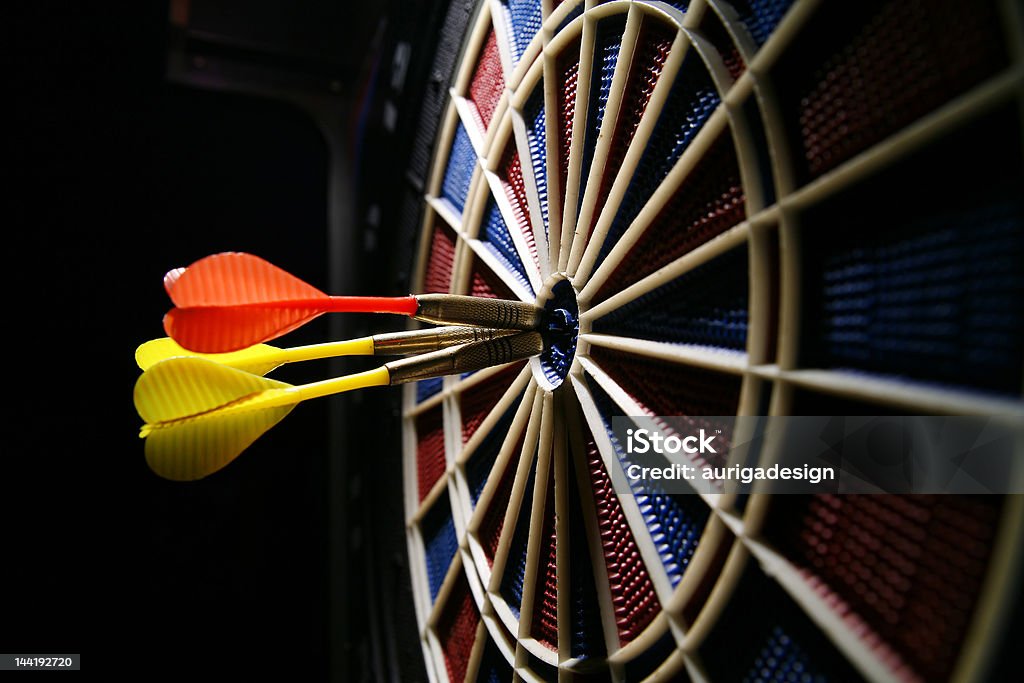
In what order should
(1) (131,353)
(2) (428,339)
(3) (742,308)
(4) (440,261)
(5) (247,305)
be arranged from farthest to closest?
(1) (131,353) < (4) (440,261) < (2) (428,339) < (5) (247,305) < (3) (742,308)

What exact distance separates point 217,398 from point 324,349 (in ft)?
0.39

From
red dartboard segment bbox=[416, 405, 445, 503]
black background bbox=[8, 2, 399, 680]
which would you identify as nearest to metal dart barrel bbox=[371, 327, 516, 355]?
red dartboard segment bbox=[416, 405, 445, 503]

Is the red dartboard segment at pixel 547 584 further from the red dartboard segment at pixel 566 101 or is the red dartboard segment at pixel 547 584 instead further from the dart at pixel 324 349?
the red dartboard segment at pixel 566 101

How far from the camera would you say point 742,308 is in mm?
544

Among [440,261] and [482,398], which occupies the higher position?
[440,261]

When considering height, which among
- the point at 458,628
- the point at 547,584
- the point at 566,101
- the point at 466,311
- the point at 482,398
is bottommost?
the point at 458,628

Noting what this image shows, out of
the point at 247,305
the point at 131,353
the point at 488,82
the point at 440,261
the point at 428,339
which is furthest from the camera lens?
the point at 131,353

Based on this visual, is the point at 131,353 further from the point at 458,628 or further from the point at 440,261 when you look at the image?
the point at 458,628

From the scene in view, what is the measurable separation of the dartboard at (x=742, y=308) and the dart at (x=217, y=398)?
10cm

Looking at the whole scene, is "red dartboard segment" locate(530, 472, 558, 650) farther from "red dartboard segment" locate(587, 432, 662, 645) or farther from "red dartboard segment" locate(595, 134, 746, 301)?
"red dartboard segment" locate(595, 134, 746, 301)

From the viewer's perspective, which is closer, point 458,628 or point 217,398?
point 217,398

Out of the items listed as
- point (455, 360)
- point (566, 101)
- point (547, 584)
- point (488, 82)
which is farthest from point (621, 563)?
point (488, 82)

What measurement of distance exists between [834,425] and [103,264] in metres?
1.34

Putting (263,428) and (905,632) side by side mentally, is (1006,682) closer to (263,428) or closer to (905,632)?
(905,632)
